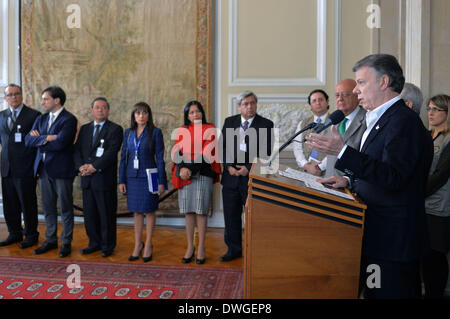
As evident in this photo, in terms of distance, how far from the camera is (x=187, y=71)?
5.05 metres

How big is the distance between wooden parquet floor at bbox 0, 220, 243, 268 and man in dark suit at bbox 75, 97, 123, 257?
0.16 meters

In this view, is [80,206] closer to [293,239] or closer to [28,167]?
[28,167]

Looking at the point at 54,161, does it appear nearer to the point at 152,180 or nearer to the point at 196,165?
the point at 152,180

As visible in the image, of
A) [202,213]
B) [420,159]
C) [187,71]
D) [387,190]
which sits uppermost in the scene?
[187,71]

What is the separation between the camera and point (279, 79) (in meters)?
4.86

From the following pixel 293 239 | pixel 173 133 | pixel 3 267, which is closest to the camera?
pixel 293 239

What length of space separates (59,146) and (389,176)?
11.3 feet

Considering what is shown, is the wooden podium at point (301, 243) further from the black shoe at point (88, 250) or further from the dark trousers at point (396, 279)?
the black shoe at point (88, 250)

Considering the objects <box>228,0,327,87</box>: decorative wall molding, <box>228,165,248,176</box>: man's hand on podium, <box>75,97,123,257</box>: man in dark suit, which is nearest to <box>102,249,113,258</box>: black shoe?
<box>75,97,123,257</box>: man in dark suit

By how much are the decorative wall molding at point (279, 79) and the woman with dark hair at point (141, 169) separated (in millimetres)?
1646

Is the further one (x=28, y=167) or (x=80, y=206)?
(x=80, y=206)

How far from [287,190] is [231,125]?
7.78 ft

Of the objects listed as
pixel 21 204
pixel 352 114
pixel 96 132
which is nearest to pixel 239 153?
pixel 352 114

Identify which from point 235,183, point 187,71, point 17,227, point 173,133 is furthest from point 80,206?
point 235,183
